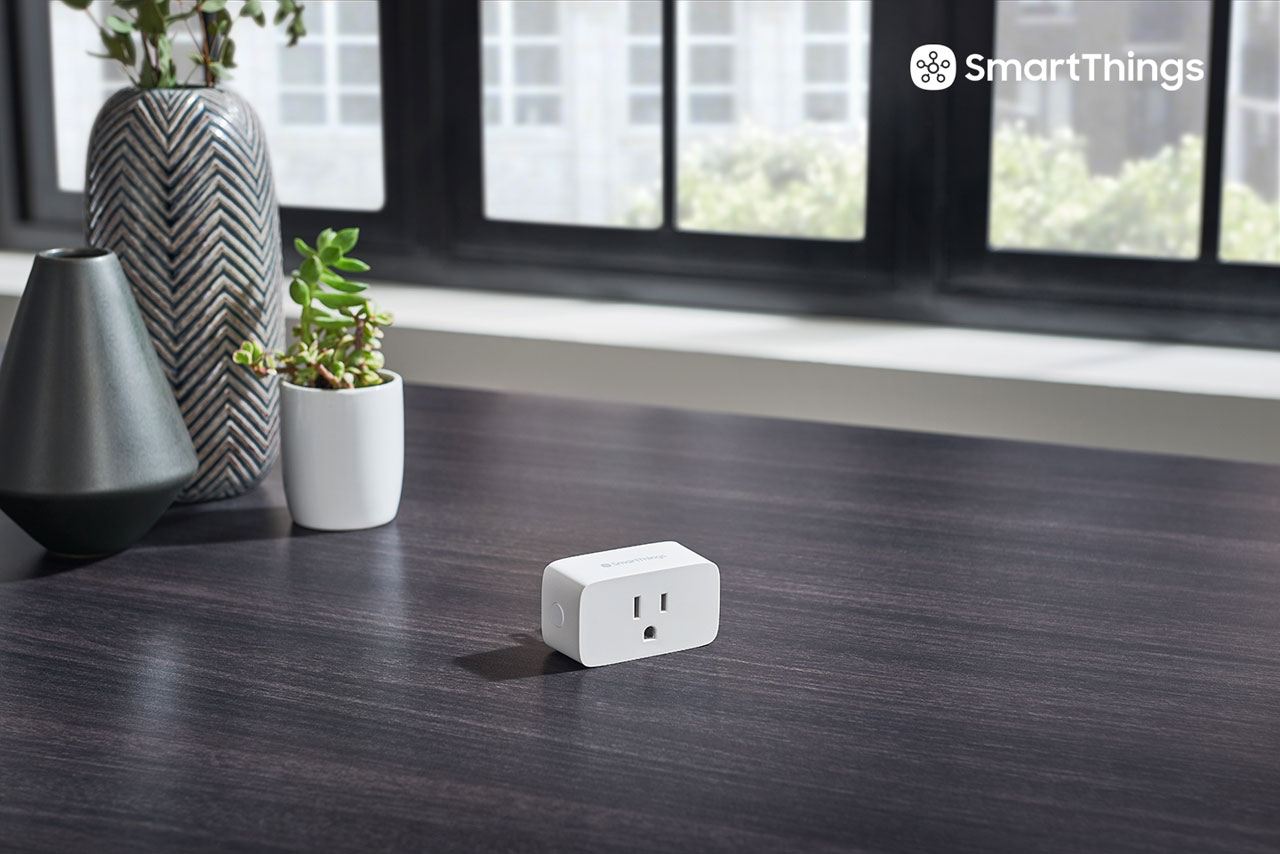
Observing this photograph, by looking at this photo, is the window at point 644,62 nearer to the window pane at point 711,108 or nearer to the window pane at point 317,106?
the window pane at point 711,108

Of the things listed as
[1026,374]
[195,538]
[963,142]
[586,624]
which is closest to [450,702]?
[586,624]

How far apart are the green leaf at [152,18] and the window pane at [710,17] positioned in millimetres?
1322

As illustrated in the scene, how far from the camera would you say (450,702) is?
0.75 m

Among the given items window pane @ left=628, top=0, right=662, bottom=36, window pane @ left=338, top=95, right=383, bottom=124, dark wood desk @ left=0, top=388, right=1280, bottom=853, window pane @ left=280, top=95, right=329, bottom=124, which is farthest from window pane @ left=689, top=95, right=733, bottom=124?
dark wood desk @ left=0, top=388, right=1280, bottom=853

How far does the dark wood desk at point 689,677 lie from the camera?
0.64 m

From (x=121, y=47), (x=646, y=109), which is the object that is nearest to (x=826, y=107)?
(x=646, y=109)

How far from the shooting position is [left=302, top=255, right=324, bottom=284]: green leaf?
1.04 m

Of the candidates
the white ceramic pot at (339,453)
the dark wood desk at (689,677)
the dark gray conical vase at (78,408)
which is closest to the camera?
the dark wood desk at (689,677)

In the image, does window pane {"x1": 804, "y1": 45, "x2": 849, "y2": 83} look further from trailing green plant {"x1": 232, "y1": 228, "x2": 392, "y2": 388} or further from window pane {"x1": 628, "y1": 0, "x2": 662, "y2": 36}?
trailing green plant {"x1": 232, "y1": 228, "x2": 392, "y2": 388}

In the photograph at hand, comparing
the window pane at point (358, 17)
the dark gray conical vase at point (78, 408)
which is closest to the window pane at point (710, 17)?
the window pane at point (358, 17)

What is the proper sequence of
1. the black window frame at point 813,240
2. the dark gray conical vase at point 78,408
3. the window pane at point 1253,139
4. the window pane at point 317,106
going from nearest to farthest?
the dark gray conical vase at point 78,408, the window pane at point 1253,139, the black window frame at point 813,240, the window pane at point 317,106

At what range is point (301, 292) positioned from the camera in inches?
41.1

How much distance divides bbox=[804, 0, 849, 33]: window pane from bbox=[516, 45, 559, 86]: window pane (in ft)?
1.43

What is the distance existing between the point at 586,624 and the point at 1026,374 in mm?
1245
